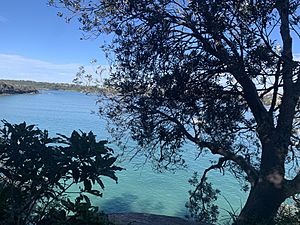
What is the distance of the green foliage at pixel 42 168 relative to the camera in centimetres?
249

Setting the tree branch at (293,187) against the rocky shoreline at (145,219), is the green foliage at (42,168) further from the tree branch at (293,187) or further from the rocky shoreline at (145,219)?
the tree branch at (293,187)

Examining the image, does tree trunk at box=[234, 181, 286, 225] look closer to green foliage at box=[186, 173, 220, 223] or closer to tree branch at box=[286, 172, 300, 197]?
tree branch at box=[286, 172, 300, 197]

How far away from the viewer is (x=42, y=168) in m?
2.57

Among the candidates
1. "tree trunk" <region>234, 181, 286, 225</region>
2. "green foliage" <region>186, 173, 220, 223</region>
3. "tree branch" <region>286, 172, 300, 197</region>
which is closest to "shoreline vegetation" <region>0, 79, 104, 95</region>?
"green foliage" <region>186, 173, 220, 223</region>

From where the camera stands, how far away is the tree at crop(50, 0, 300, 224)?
4469mm

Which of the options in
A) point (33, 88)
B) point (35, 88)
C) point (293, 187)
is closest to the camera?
point (293, 187)

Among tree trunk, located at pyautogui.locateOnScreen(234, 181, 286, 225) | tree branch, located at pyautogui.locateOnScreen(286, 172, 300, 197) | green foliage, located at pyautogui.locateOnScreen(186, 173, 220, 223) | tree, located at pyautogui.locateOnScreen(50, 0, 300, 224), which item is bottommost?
green foliage, located at pyautogui.locateOnScreen(186, 173, 220, 223)

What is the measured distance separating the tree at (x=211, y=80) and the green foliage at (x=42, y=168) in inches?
99.2

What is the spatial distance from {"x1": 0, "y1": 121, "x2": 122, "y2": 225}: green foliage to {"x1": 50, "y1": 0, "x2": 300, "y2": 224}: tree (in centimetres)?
252

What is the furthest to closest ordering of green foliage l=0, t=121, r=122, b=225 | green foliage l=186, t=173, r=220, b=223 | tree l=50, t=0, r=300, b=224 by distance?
green foliage l=186, t=173, r=220, b=223 < tree l=50, t=0, r=300, b=224 < green foliage l=0, t=121, r=122, b=225

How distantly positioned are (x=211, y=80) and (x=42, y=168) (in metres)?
3.45

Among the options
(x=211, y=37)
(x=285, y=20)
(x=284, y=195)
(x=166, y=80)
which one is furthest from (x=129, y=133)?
(x=285, y=20)

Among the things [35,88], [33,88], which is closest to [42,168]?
[33,88]

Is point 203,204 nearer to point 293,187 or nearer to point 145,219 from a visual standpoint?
point 145,219
